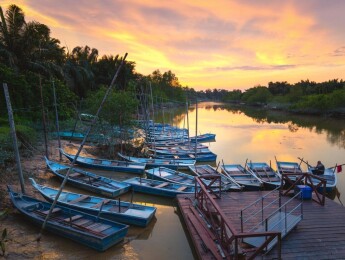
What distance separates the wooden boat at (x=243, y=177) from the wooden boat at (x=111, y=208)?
585 centimetres

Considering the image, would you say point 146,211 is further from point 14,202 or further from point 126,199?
point 14,202

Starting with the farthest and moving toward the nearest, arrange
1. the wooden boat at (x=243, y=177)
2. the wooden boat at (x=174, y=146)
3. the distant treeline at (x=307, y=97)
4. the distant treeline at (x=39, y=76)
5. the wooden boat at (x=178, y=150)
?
the distant treeline at (x=307, y=97), the wooden boat at (x=174, y=146), the distant treeline at (x=39, y=76), the wooden boat at (x=178, y=150), the wooden boat at (x=243, y=177)

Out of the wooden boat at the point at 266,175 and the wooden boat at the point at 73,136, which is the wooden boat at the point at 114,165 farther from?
the wooden boat at the point at 73,136

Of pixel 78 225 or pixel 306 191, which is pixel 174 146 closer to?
pixel 306 191

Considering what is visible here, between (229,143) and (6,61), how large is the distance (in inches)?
925

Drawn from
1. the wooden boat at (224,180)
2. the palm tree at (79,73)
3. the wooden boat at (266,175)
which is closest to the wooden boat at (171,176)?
the wooden boat at (224,180)

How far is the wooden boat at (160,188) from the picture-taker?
14102 millimetres

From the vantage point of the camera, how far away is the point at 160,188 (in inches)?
565

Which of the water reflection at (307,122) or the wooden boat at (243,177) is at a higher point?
the water reflection at (307,122)

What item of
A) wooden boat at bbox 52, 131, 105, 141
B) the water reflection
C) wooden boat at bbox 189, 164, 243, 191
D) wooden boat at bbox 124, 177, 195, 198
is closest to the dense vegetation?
wooden boat at bbox 52, 131, 105, 141

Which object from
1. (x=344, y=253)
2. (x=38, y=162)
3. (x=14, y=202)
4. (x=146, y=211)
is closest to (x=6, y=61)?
(x=38, y=162)

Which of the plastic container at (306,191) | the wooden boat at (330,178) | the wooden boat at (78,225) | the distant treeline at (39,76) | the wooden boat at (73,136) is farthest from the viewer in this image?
the wooden boat at (73,136)

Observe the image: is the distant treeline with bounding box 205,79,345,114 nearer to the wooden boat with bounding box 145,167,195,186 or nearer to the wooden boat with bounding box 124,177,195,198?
the wooden boat with bounding box 145,167,195,186

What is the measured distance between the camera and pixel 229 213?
1119 centimetres
